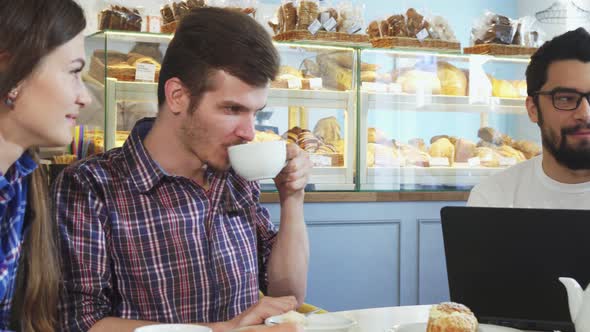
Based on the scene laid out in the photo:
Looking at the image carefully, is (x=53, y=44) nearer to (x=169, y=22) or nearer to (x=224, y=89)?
(x=224, y=89)

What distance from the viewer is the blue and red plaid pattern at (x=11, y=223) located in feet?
4.81

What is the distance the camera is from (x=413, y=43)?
3787 millimetres

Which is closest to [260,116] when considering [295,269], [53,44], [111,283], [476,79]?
[476,79]

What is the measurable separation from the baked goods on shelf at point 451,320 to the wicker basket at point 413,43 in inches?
100.0

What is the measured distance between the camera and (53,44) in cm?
144

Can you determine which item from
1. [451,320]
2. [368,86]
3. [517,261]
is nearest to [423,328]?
[451,320]

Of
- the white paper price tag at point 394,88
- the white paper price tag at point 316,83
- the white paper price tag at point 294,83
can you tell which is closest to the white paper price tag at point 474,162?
the white paper price tag at point 394,88

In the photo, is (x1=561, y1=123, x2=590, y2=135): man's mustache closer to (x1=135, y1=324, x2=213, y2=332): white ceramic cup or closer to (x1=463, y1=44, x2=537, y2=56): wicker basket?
(x1=135, y1=324, x2=213, y2=332): white ceramic cup

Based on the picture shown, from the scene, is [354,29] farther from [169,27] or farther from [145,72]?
[145,72]

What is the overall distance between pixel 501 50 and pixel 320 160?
1204 mm

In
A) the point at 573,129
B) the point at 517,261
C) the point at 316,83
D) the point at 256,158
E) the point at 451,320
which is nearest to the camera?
the point at 451,320

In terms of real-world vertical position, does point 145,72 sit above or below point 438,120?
above

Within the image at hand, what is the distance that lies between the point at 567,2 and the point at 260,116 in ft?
12.0

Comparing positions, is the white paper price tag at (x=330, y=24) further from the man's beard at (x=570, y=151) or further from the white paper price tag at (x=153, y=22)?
the man's beard at (x=570, y=151)
